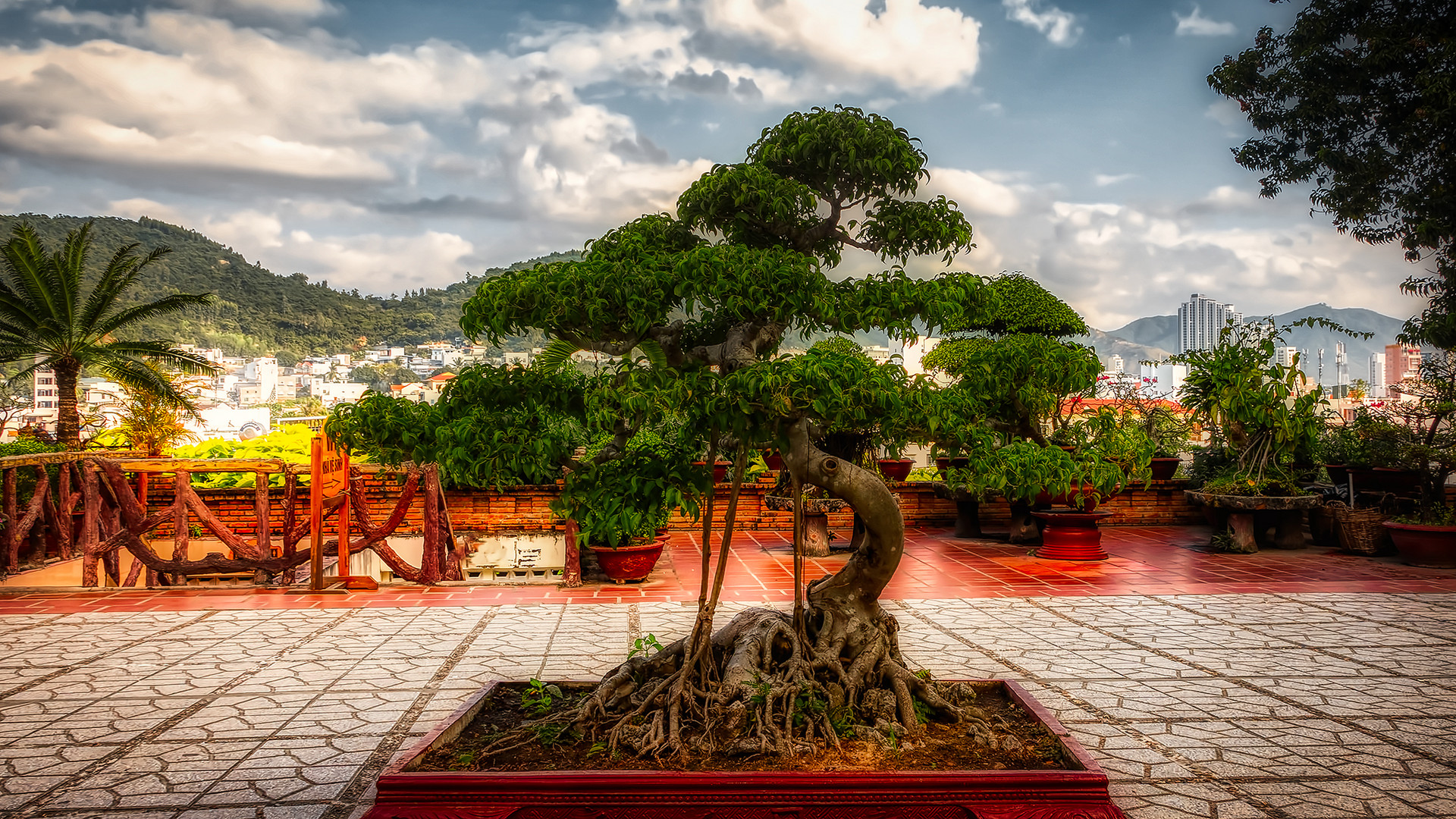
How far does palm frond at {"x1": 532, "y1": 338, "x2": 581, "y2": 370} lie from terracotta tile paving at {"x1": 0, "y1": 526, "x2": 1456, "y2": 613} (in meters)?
4.40

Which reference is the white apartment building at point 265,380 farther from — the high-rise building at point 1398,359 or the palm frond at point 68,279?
the high-rise building at point 1398,359

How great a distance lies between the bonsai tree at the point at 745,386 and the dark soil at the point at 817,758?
6 centimetres

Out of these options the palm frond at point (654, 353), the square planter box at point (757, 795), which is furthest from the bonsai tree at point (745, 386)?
the square planter box at point (757, 795)

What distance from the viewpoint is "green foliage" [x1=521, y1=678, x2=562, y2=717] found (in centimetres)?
348

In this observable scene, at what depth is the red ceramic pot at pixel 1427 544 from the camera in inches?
336

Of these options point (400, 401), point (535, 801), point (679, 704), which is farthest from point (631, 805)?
point (400, 401)

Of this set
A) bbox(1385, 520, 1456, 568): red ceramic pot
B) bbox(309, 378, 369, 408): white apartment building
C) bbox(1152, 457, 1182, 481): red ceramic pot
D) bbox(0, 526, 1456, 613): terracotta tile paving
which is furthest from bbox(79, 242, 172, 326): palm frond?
bbox(309, 378, 369, 408): white apartment building

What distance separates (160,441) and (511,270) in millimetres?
13389

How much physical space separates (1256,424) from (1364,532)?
1559 millimetres

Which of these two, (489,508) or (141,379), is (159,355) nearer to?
(141,379)

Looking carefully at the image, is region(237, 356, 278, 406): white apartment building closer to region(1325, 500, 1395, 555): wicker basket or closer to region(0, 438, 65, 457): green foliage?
region(0, 438, 65, 457): green foliage

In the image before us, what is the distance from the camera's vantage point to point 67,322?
1382 cm

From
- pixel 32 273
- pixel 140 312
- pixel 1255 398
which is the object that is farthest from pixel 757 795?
pixel 140 312

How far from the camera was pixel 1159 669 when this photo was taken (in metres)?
5.00
